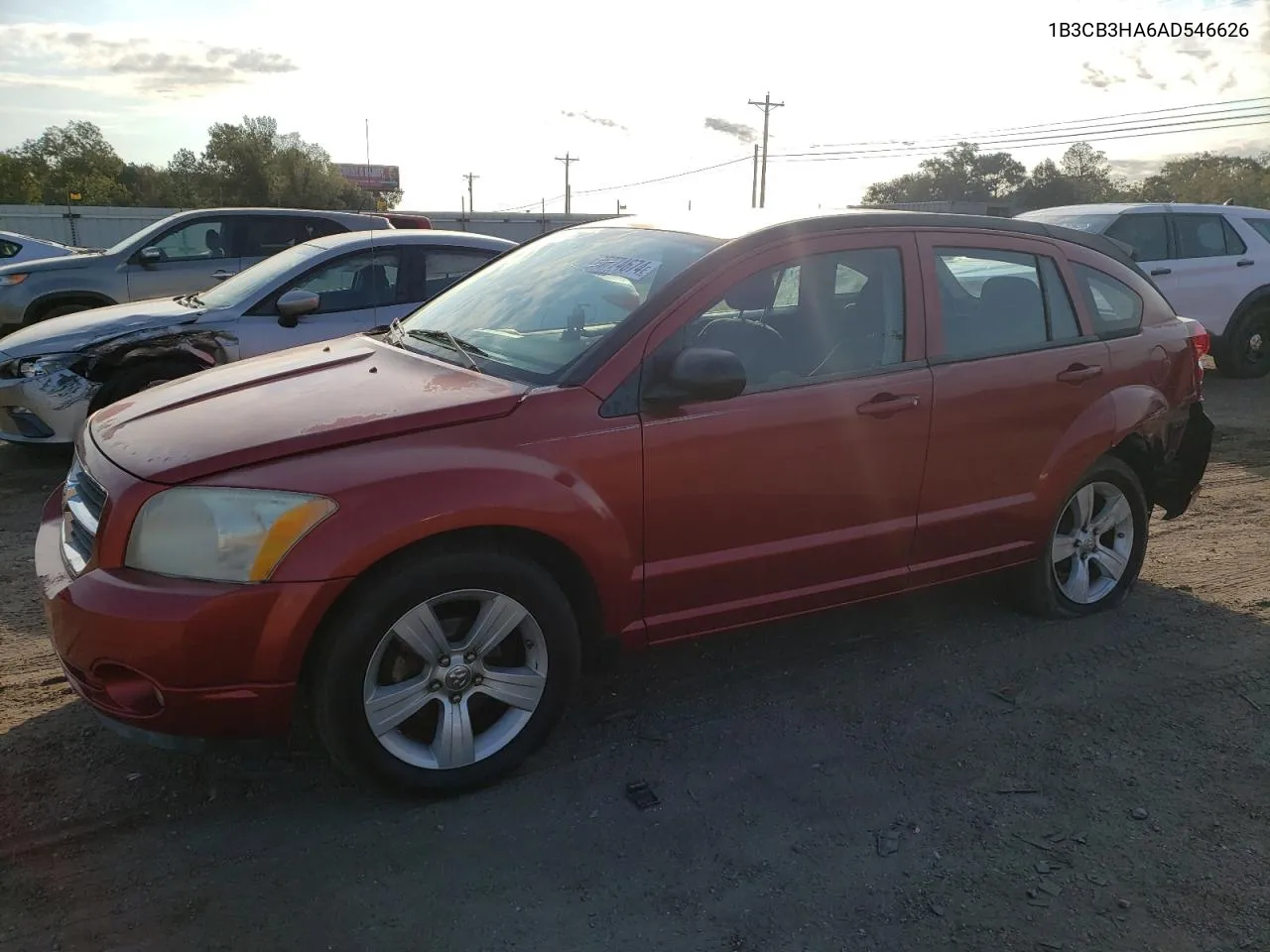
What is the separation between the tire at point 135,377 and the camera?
6402 millimetres

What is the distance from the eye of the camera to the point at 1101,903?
2.70 m

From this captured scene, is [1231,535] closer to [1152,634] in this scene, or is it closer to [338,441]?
[1152,634]

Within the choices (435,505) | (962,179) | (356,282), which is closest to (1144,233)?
(356,282)

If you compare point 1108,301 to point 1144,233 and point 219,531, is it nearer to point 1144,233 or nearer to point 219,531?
point 219,531

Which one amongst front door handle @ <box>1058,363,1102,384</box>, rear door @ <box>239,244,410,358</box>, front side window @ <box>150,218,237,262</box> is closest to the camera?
front door handle @ <box>1058,363,1102,384</box>

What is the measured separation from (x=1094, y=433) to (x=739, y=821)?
2.42m

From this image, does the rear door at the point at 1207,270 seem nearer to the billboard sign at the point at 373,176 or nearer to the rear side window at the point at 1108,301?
the rear side window at the point at 1108,301

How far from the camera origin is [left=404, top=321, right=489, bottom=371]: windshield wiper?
142 inches

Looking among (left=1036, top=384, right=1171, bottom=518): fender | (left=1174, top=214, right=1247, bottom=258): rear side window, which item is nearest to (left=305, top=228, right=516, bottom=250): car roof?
(left=1036, top=384, right=1171, bottom=518): fender

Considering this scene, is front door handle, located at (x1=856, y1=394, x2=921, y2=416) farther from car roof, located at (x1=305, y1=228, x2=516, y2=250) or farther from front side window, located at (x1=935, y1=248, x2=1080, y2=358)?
car roof, located at (x1=305, y1=228, x2=516, y2=250)

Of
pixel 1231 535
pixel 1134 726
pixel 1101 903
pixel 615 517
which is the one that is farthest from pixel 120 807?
pixel 1231 535

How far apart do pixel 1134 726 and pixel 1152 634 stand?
0.95 metres

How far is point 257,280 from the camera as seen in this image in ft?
23.5

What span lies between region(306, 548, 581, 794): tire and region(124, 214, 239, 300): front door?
7.84 metres
